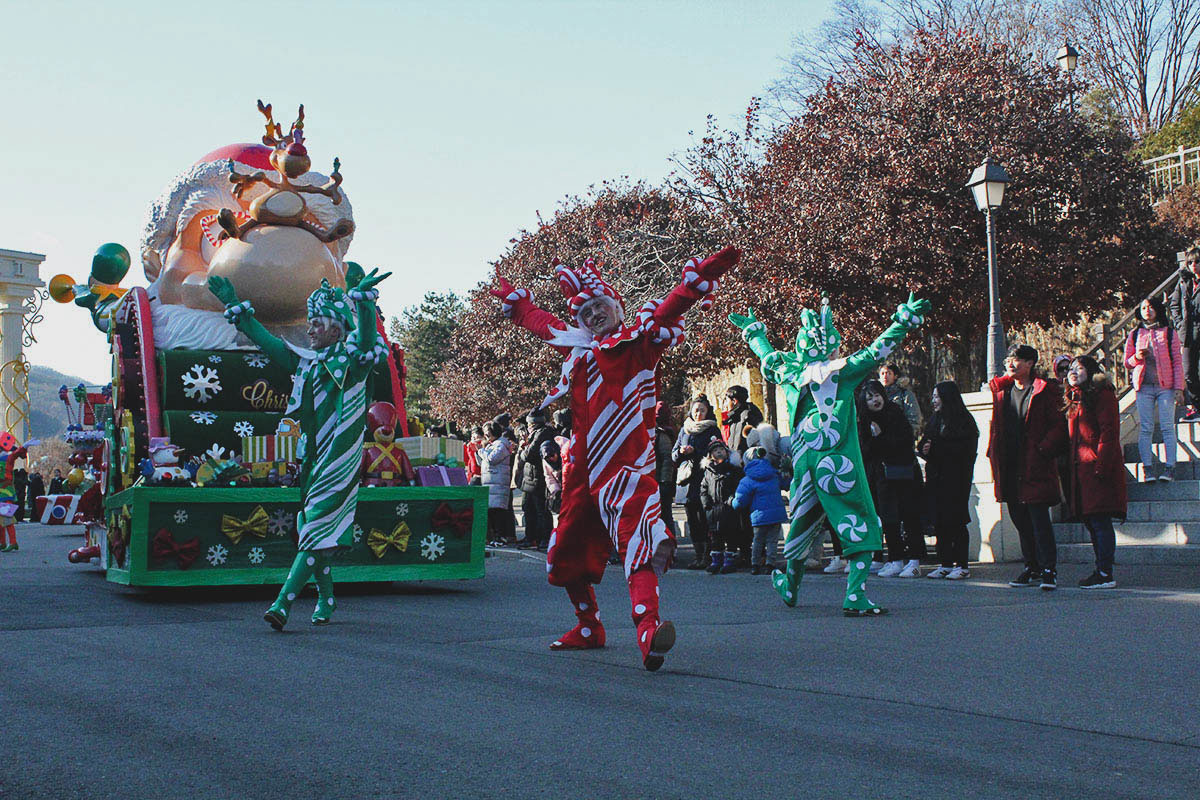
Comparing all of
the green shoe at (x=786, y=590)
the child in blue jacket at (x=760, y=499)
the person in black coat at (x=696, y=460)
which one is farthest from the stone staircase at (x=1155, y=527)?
the green shoe at (x=786, y=590)

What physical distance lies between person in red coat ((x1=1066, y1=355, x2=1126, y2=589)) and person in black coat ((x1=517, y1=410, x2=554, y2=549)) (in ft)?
23.3

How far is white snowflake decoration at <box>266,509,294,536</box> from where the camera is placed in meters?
9.81

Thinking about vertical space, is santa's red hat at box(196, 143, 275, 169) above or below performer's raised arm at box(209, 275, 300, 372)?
above

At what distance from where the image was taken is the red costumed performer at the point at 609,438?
19.5ft

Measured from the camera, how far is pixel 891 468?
1112 centimetres

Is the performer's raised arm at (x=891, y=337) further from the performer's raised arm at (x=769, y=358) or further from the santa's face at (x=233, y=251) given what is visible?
the santa's face at (x=233, y=251)

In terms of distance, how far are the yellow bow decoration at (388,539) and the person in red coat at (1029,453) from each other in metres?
4.73

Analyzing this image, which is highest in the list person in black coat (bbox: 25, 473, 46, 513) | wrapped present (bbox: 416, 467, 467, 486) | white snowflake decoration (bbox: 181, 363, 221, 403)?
white snowflake decoration (bbox: 181, 363, 221, 403)

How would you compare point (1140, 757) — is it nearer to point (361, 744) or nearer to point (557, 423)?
point (361, 744)

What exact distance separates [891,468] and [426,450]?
13.5 feet

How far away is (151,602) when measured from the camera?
31.4ft

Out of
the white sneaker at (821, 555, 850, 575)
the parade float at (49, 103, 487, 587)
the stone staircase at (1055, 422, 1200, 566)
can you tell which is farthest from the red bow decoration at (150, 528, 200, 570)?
the stone staircase at (1055, 422, 1200, 566)

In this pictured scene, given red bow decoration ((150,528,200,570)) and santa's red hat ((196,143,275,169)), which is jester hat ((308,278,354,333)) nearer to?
red bow decoration ((150,528,200,570))

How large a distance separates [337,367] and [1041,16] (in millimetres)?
35814
